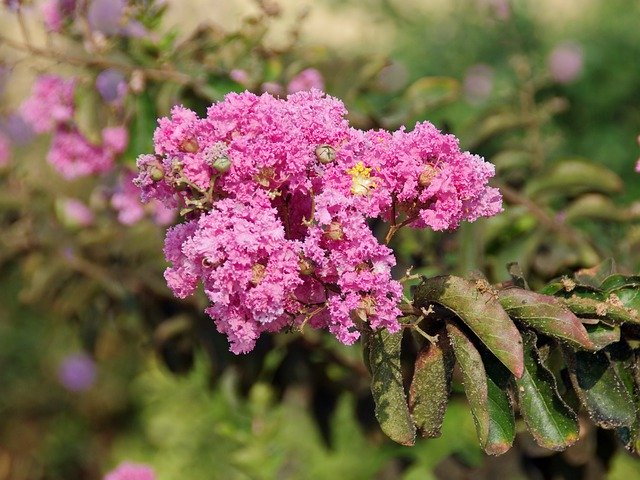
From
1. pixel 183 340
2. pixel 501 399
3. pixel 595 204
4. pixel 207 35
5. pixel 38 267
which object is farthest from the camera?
pixel 38 267

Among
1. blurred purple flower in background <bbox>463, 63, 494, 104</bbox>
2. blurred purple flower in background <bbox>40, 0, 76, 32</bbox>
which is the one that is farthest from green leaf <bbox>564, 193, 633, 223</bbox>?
blurred purple flower in background <bbox>463, 63, 494, 104</bbox>

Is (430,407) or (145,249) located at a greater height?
(430,407)

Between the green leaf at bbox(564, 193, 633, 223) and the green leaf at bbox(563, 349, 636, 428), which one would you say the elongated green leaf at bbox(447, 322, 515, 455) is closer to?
the green leaf at bbox(563, 349, 636, 428)

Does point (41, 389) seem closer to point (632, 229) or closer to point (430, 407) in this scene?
point (632, 229)

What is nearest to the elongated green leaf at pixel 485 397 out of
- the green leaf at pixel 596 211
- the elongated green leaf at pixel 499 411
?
the elongated green leaf at pixel 499 411

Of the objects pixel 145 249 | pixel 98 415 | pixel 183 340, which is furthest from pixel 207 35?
pixel 98 415

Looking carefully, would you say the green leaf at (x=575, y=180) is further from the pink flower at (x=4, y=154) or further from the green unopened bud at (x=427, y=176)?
the pink flower at (x=4, y=154)

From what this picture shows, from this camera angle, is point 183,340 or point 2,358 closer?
point 183,340
